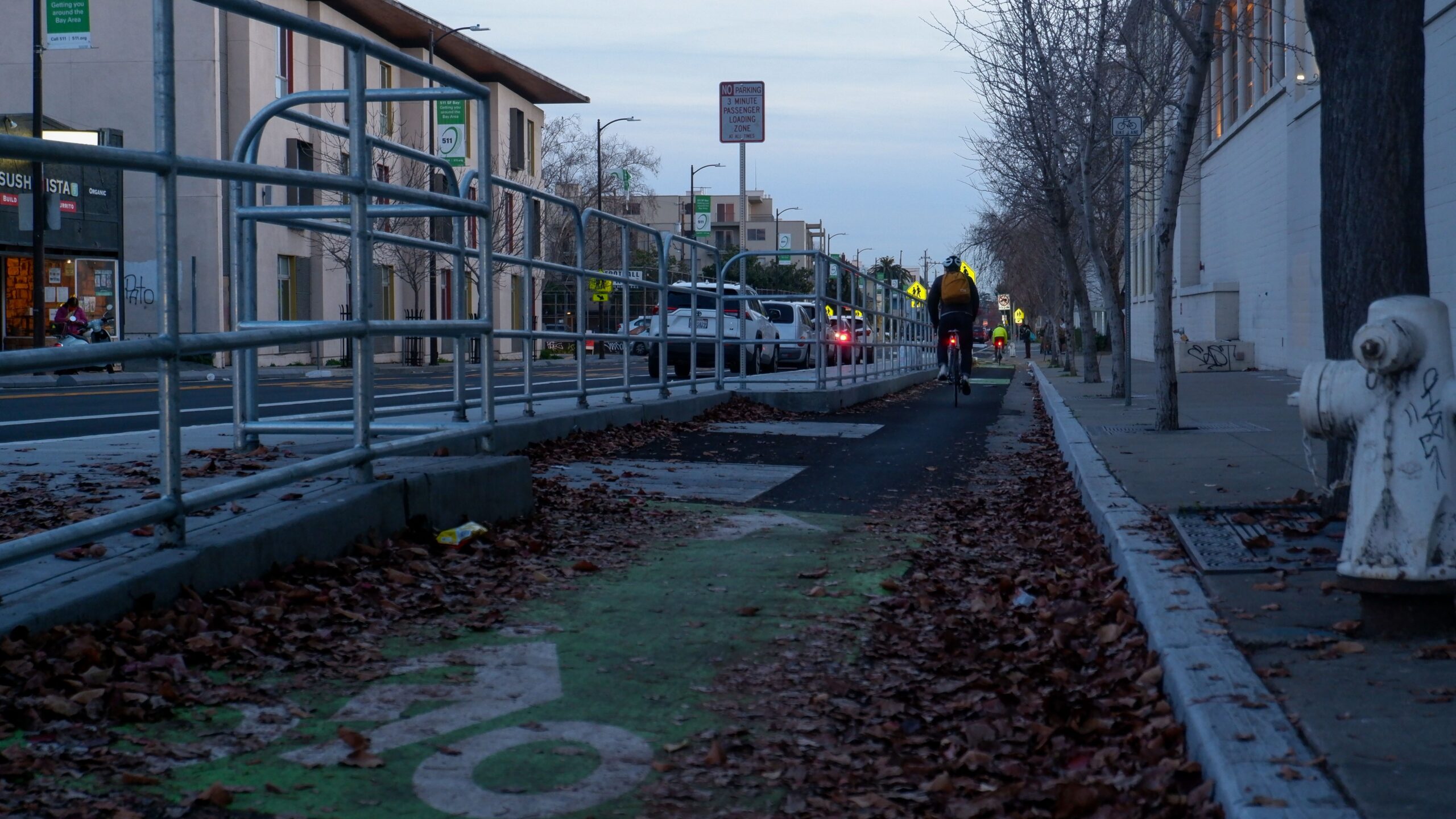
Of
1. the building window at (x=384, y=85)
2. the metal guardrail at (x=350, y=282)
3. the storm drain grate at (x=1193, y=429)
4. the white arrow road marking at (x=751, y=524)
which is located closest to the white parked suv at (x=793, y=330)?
the building window at (x=384, y=85)

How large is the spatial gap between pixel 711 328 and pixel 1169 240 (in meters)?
13.5

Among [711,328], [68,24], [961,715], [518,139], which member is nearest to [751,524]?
[961,715]

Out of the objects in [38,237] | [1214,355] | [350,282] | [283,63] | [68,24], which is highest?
[283,63]

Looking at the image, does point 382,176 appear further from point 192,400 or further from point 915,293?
point 192,400

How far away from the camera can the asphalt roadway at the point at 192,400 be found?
478 inches

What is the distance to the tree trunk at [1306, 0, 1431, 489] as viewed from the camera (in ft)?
19.3

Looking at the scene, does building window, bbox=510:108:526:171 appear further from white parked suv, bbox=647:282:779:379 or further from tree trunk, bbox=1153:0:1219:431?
tree trunk, bbox=1153:0:1219:431

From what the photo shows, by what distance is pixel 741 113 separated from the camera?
26750 millimetres

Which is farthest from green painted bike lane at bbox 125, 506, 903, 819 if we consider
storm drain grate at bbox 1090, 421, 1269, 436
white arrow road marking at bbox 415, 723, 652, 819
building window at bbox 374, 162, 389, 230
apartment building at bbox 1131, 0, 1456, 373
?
building window at bbox 374, 162, 389, 230

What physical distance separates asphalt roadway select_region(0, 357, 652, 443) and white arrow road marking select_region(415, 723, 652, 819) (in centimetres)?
487

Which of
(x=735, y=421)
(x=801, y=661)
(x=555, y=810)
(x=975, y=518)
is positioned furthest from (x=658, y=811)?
(x=735, y=421)

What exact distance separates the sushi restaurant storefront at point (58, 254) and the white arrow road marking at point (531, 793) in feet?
94.5

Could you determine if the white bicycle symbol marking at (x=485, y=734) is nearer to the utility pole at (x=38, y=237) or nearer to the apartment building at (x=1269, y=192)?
the apartment building at (x=1269, y=192)

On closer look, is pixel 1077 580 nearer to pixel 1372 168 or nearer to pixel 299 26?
pixel 1372 168
